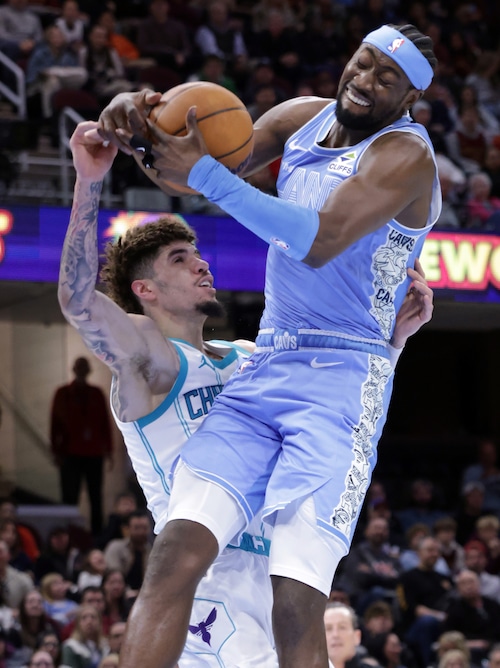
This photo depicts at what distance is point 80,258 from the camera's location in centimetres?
418

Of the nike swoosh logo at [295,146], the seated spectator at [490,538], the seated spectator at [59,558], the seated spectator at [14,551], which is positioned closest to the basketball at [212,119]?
the nike swoosh logo at [295,146]

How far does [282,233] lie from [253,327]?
926cm

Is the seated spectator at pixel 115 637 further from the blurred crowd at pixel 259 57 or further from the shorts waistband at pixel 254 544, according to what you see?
the blurred crowd at pixel 259 57

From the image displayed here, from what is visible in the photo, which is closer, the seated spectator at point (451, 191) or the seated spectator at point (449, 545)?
the seated spectator at point (449, 545)

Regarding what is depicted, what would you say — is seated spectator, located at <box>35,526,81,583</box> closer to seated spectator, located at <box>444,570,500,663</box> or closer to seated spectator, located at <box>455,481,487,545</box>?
seated spectator, located at <box>444,570,500,663</box>

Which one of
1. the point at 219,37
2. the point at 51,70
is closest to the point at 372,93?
the point at 51,70

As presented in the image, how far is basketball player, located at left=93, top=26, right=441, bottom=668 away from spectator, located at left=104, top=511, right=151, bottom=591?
629cm

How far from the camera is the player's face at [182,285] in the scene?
15.0 ft

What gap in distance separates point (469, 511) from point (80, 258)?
9.54 m

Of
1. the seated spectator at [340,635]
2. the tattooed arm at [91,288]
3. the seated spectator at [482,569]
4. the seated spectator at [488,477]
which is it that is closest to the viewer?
the tattooed arm at [91,288]

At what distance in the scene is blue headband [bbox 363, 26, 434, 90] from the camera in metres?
3.91

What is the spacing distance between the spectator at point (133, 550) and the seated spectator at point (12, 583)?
0.94 metres

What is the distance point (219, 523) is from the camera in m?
3.77

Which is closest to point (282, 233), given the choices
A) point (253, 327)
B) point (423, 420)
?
point (253, 327)
